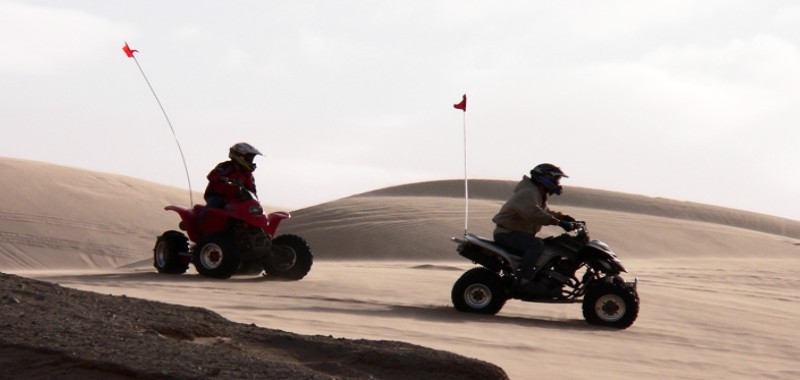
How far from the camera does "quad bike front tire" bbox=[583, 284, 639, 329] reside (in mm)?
12419

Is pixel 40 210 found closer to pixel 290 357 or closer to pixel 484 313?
pixel 484 313

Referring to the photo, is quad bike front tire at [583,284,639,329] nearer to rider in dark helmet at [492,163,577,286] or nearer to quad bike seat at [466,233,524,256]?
rider in dark helmet at [492,163,577,286]

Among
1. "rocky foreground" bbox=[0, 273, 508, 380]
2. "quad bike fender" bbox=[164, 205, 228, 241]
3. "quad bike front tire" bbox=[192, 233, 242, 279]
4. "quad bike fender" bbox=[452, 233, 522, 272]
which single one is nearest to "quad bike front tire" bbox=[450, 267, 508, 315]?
"quad bike fender" bbox=[452, 233, 522, 272]

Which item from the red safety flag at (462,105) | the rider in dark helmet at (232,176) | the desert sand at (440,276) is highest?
the red safety flag at (462,105)

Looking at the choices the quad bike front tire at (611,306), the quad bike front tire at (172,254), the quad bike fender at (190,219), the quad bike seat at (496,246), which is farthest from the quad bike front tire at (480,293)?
the quad bike front tire at (172,254)

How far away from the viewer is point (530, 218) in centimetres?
1235

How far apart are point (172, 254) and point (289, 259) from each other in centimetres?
135

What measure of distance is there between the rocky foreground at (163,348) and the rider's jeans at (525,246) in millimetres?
5098

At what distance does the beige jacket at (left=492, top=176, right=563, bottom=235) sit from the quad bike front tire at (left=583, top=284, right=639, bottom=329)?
0.80 meters

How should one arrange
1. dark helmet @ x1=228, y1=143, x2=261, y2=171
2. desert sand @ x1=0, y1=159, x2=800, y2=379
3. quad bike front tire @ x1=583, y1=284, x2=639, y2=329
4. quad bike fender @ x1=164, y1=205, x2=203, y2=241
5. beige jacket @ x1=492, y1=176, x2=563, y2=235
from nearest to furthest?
desert sand @ x1=0, y1=159, x2=800, y2=379
beige jacket @ x1=492, y1=176, x2=563, y2=235
quad bike front tire @ x1=583, y1=284, x2=639, y2=329
dark helmet @ x1=228, y1=143, x2=261, y2=171
quad bike fender @ x1=164, y1=205, x2=203, y2=241

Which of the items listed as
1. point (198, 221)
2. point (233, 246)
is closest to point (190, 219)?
point (198, 221)

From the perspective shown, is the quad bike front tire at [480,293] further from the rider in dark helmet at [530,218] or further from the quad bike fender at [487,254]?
the rider in dark helmet at [530,218]

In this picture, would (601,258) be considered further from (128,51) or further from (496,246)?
(128,51)

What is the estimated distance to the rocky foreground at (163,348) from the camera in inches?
221
